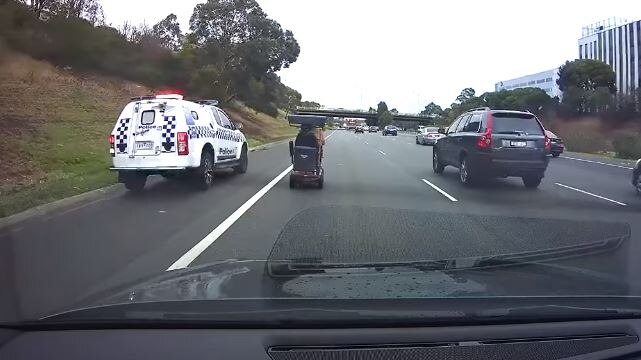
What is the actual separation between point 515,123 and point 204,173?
24.0 feet

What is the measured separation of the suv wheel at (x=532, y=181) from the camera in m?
14.2

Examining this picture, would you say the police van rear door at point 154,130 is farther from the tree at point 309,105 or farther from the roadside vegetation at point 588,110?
the tree at point 309,105

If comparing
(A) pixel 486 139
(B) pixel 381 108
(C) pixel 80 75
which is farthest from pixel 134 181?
(B) pixel 381 108

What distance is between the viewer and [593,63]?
55.9 m

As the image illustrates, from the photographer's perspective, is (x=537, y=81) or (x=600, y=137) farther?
(x=537, y=81)

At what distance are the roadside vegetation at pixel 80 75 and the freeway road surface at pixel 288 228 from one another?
1930 millimetres

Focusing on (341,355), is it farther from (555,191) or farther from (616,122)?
(616,122)

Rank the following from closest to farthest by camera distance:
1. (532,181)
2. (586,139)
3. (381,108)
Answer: (532,181) < (586,139) < (381,108)

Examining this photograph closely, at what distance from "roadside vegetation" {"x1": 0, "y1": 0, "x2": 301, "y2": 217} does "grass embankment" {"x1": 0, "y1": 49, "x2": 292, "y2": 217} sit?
4 centimetres

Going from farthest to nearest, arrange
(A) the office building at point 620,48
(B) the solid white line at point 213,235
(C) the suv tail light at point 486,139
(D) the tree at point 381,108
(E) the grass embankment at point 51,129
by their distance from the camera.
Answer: (D) the tree at point 381,108
(A) the office building at point 620,48
(C) the suv tail light at point 486,139
(E) the grass embankment at point 51,129
(B) the solid white line at point 213,235

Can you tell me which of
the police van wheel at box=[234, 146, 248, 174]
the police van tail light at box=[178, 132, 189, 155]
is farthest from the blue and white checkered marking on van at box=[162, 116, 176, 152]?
the police van wheel at box=[234, 146, 248, 174]

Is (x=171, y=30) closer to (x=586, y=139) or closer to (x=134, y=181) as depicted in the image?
(x=586, y=139)

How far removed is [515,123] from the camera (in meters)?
13.8

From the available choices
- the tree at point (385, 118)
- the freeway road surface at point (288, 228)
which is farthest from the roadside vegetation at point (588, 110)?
the tree at point (385, 118)
